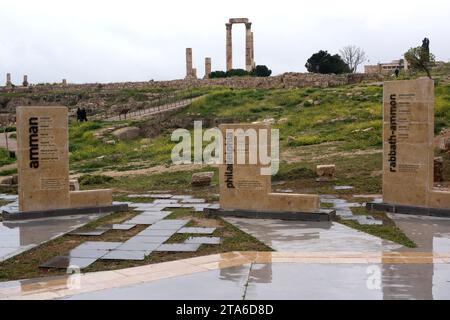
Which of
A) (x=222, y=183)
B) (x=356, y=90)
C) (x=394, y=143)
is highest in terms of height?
(x=356, y=90)

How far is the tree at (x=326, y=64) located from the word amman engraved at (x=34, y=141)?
152ft

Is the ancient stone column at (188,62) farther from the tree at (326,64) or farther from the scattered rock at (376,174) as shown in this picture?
the scattered rock at (376,174)

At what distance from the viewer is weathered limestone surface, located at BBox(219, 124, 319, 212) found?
12.9 metres

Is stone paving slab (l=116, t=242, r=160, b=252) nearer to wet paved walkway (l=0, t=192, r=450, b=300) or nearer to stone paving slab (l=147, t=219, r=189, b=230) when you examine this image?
wet paved walkway (l=0, t=192, r=450, b=300)

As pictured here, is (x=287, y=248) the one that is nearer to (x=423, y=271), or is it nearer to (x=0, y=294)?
(x=423, y=271)

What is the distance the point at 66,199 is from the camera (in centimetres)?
1375

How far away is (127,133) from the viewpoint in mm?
32719

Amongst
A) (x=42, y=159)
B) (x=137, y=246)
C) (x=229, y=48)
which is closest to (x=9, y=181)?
(x=42, y=159)

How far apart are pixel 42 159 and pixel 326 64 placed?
46410mm

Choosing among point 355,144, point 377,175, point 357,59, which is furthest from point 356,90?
point 357,59

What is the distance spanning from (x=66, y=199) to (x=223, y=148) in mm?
3712

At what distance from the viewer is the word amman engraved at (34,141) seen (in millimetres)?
13414

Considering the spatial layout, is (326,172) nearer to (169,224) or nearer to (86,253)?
(169,224)
